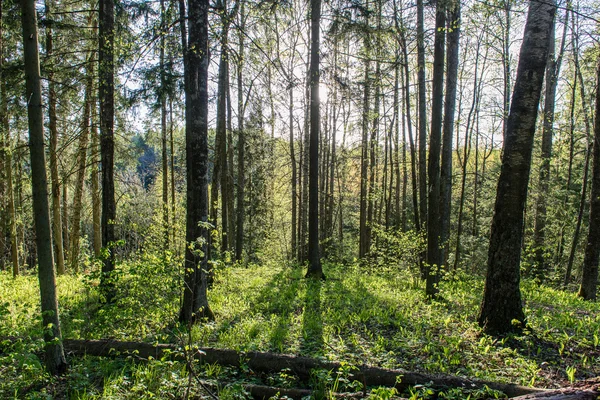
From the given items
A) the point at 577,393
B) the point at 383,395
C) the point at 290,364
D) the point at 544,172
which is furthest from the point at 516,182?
the point at 544,172

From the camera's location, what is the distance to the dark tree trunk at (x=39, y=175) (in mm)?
3863

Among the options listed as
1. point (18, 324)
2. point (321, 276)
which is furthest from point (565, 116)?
point (18, 324)

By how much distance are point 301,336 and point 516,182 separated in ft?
13.4

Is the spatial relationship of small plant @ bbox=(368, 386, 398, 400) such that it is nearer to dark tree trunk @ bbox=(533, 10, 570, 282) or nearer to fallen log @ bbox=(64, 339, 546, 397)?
fallen log @ bbox=(64, 339, 546, 397)

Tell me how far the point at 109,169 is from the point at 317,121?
5.93 metres

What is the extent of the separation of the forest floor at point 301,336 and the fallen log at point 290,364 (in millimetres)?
122

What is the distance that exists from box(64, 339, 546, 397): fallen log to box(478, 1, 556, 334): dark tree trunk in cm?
196

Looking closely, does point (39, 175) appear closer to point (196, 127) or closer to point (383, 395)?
point (196, 127)

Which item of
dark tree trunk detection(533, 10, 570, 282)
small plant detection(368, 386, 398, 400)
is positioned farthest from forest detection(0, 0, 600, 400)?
dark tree trunk detection(533, 10, 570, 282)

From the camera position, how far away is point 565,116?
15.0 metres

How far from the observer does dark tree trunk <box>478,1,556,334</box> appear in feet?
16.1

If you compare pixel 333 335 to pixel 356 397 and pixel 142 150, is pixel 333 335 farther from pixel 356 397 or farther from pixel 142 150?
pixel 142 150

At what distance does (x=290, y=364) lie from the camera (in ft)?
13.4

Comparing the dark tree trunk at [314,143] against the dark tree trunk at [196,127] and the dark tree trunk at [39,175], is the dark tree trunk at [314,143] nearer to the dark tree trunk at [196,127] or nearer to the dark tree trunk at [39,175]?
the dark tree trunk at [196,127]
